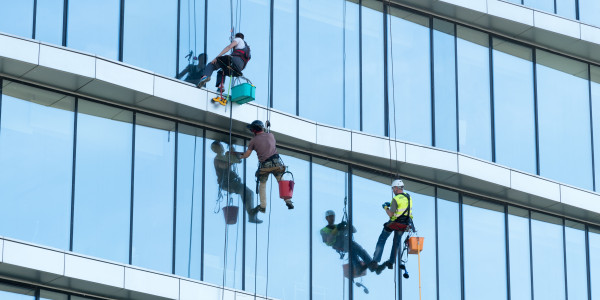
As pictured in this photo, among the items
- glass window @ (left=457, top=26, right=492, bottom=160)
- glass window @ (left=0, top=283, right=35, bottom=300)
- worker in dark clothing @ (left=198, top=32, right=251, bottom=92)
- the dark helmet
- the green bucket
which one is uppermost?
glass window @ (left=457, top=26, right=492, bottom=160)

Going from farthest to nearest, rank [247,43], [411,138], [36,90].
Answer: [411,138] → [247,43] → [36,90]

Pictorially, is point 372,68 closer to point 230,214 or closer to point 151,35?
point 230,214

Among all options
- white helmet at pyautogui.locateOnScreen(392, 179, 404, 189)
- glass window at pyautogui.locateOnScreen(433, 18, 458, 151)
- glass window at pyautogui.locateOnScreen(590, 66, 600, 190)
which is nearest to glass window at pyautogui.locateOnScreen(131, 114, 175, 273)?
white helmet at pyautogui.locateOnScreen(392, 179, 404, 189)

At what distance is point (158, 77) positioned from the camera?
99.6 ft

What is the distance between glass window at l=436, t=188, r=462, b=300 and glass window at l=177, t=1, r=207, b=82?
6478mm

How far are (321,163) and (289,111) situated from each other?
4.31 feet

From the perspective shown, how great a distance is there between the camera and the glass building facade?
2944 cm

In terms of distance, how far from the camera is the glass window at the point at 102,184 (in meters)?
29.3

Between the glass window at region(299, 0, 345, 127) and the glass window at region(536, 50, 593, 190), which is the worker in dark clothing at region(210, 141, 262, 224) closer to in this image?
the glass window at region(299, 0, 345, 127)

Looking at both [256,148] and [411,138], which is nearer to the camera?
[256,148]

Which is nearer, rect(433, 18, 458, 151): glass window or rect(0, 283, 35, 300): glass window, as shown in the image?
rect(0, 283, 35, 300): glass window

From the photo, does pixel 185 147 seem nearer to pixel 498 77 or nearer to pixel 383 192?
pixel 383 192

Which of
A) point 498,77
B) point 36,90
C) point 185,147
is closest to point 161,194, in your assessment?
point 185,147

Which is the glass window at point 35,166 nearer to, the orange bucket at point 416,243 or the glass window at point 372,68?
the glass window at point 372,68
